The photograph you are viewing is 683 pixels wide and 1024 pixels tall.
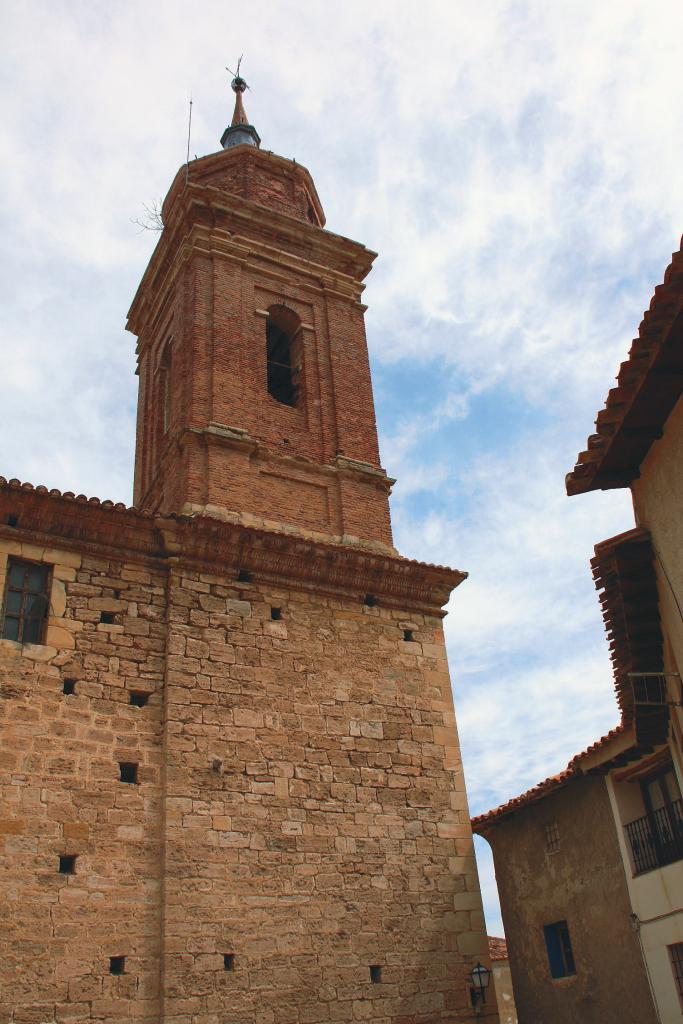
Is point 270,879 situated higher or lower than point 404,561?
lower

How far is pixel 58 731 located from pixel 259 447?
513 cm

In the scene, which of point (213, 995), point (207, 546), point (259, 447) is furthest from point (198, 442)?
point (213, 995)

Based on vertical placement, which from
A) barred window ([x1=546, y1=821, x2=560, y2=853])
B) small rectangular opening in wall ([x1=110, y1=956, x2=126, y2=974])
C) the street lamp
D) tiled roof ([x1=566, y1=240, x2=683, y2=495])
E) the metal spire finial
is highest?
the metal spire finial

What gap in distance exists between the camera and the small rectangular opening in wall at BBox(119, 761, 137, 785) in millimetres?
8984

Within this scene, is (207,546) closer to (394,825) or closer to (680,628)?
(394,825)

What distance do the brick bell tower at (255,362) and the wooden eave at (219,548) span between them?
3.29ft

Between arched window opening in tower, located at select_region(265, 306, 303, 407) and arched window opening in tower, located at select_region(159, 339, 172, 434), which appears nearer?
arched window opening in tower, located at select_region(265, 306, 303, 407)

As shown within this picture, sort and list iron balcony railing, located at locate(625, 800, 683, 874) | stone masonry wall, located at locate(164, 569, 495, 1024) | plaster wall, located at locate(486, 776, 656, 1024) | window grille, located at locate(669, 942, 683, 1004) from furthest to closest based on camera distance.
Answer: plaster wall, located at locate(486, 776, 656, 1024), iron balcony railing, located at locate(625, 800, 683, 874), window grille, located at locate(669, 942, 683, 1004), stone masonry wall, located at locate(164, 569, 495, 1024)

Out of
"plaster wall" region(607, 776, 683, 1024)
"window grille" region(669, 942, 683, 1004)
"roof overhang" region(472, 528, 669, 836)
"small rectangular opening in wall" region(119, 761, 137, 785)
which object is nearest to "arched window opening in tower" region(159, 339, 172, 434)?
"small rectangular opening in wall" region(119, 761, 137, 785)

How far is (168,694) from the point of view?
31.1ft

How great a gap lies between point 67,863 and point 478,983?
4.55 m

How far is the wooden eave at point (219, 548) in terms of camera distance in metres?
9.70

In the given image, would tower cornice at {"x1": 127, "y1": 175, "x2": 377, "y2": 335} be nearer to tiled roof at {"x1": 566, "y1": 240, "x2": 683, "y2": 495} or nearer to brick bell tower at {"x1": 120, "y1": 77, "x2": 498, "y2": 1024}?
brick bell tower at {"x1": 120, "y1": 77, "x2": 498, "y2": 1024}

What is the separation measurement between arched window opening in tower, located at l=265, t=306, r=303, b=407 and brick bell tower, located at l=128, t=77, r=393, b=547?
25mm
